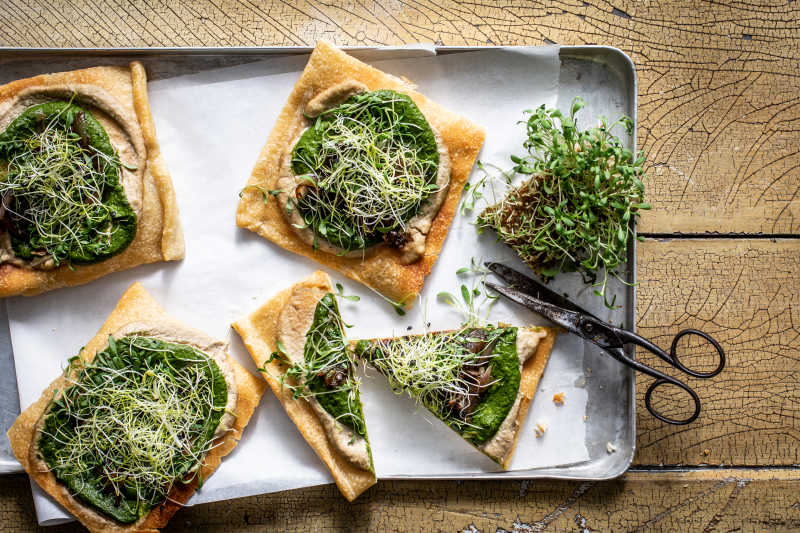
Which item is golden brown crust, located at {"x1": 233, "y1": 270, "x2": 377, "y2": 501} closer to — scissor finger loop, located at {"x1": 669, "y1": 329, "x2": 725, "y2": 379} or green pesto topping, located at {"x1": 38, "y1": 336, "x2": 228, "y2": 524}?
green pesto topping, located at {"x1": 38, "y1": 336, "x2": 228, "y2": 524}

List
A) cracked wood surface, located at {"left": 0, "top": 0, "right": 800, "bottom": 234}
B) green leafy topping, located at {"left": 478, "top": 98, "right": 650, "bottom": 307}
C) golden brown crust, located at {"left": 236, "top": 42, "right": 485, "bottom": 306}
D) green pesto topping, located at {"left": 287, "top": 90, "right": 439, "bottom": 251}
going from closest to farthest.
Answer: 1. green leafy topping, located at {"left": 478, "top": 98, "right": 650, "bottom": 307}
2. green pesto topping, located at {"left": 287, "top": 90, "right": 439, "bottom": 251}
3. golden brown crust, located at {"left": 236, "top": 42, "right": 485, "bottom": 306}
4. cracked wood surface, located at {"left": 0, "top": 0, "right": 800, "bottom": 234}

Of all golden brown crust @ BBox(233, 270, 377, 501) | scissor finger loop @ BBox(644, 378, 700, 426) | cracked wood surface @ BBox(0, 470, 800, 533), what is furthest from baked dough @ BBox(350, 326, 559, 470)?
scissor finger loop @ BBox(644, 378, 700, 426)

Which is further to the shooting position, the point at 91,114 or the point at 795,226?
the point at 795,226

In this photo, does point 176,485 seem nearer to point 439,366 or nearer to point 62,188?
point 439,366

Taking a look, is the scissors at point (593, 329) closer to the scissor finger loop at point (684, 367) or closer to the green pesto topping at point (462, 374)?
the scissor finger loop at point (684, 367)

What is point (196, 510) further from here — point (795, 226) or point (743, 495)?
point (795, 226)

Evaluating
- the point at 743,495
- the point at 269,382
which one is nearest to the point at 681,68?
the point at 743,495
